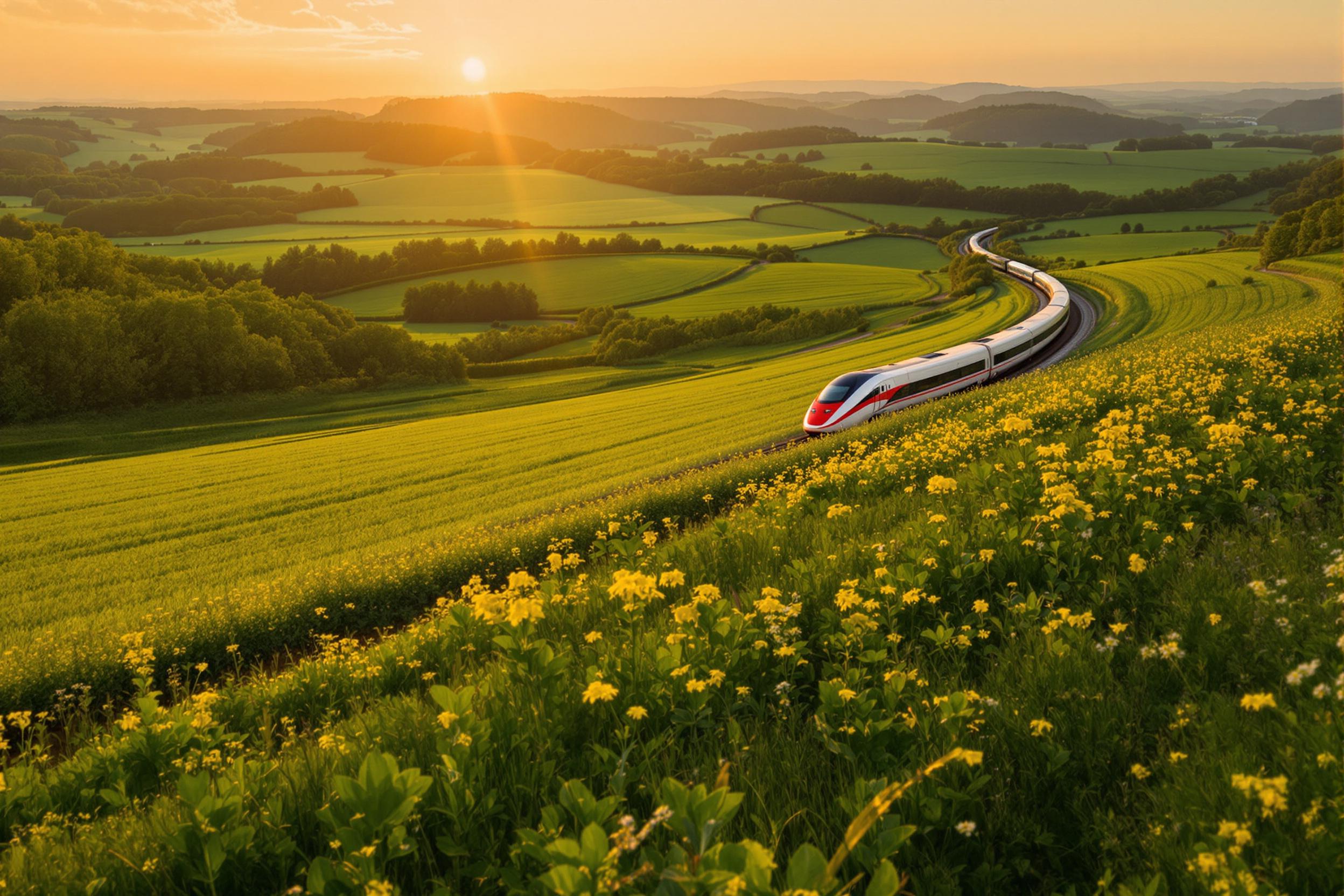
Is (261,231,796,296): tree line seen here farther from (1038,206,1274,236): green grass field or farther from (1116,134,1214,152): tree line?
(1116,134,1214,152): tree line

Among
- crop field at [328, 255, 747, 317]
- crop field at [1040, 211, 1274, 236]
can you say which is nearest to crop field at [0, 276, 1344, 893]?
crop field at [328, 255, 747, 317]

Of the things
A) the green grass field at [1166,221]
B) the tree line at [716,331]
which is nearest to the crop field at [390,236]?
the green grass field at [1166,221]

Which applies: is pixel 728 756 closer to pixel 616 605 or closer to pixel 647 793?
pixel 647 793

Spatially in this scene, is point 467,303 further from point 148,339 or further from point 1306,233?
point 1306,233

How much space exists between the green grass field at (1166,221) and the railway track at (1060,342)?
5938cm

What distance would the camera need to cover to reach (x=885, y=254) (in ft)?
364

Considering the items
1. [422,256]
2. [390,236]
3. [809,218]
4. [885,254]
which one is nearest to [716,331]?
[885,254]

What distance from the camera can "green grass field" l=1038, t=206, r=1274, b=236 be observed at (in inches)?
4222

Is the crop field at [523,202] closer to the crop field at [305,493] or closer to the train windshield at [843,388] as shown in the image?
the crop field at [305,493]

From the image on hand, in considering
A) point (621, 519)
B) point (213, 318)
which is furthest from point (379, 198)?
point (621, 519)

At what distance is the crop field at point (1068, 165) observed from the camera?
484 ft

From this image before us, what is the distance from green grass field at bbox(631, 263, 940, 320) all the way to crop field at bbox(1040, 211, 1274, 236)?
1723 inches

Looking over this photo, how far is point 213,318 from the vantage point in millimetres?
47656

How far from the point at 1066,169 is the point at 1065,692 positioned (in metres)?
190
